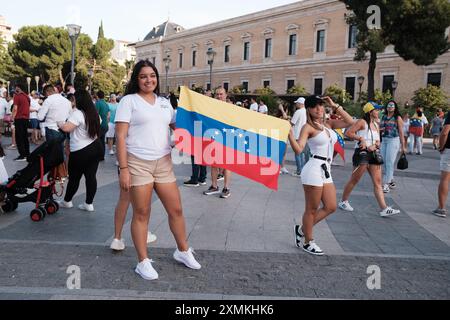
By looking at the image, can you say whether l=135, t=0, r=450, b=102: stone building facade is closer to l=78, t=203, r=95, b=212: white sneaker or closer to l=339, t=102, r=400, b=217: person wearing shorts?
l=339, t=102, r=400, b=217: person wearing shorts

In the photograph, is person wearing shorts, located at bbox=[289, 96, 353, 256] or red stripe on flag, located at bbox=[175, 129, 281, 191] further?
person wearing shorts, located at bbox=[289, 96, 353, 256]

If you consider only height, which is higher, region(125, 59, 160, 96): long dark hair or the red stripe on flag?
region(125, 59, 160, 96): long dark hair

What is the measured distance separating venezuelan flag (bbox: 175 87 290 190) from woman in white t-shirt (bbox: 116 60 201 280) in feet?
1.85

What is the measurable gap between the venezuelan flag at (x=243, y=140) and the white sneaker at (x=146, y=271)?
1135 mm

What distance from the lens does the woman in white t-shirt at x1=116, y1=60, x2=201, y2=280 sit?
350 cm

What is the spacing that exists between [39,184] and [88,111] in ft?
3.83

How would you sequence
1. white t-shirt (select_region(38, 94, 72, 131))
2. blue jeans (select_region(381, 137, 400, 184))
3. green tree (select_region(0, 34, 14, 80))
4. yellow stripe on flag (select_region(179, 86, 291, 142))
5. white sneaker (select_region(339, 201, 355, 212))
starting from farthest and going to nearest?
green tree (select_region(0, 34, 14, 80)), white t-shirt (select_region(38, 94, 72, 131)), blue jeans (select_region(381, 137, 400, 184)), white sneaker (select_region(339, 201, 355, 212)), yellow stripe on flag (select_region(179, 86, 291, 142))

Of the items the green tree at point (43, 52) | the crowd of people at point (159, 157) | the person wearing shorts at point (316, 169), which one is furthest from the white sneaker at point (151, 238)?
the green tree at point (43, 52)

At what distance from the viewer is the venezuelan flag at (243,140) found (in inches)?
165

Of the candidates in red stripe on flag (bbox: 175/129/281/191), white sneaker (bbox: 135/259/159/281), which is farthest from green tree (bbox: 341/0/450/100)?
white sneaker (bbox: 135/259/159/281)

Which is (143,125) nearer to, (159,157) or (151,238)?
(159,157)

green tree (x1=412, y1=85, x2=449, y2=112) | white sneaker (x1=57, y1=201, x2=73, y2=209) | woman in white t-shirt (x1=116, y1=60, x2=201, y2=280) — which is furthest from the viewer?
green tree (x1=412, y1=85, x2=449, y2=112)

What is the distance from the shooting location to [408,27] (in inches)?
1041
